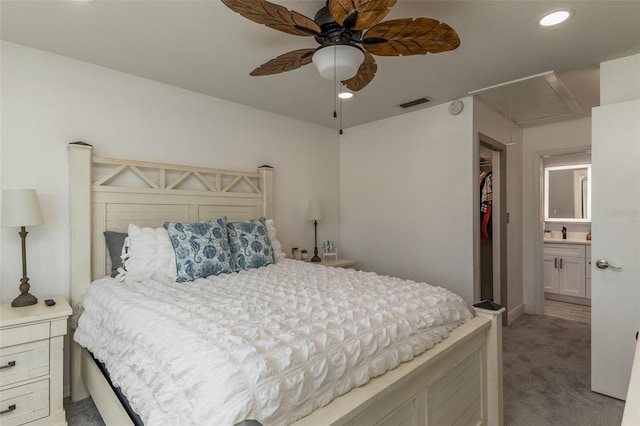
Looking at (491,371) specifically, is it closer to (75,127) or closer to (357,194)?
(357,194)

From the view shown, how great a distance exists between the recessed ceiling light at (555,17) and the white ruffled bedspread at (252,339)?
1.72m

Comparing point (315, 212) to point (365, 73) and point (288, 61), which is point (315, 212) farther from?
point (288, 61)

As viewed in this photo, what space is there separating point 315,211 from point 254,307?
238cm

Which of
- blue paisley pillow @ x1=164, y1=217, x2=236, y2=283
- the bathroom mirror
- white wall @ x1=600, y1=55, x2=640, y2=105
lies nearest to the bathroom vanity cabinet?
the bathroom mirror

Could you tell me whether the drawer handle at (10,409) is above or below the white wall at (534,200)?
below

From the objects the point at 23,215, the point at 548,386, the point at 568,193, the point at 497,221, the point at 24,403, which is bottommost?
the point at 548,386

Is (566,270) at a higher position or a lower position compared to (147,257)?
lower

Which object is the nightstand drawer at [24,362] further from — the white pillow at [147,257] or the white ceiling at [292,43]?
the white ceiling at [292,43]

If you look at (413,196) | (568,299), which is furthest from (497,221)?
(568,299)

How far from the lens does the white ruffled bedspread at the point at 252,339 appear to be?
1001mm

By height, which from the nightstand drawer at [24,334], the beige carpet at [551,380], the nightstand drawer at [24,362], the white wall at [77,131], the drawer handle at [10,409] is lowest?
the beige carpet at [551,380]

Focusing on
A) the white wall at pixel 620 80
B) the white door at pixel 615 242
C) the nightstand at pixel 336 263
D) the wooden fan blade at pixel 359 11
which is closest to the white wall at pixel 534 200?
the white wall at pixel 620 80

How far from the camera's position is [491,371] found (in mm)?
1912

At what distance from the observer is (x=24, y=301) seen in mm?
2012
